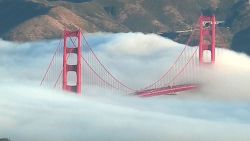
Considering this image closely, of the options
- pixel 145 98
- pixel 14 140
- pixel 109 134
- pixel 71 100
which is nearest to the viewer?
pixel 14 140

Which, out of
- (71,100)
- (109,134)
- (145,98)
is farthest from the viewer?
(145,98)

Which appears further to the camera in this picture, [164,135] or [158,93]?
[158,93]

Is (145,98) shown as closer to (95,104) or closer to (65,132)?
(95,104)

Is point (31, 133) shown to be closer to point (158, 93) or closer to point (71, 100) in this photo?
point (71, 100)

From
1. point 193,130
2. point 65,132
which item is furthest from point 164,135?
point 65,132

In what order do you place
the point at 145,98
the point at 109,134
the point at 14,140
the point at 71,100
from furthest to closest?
the point at 145,98, the point at 71,100, the point at 109,134, the point at 14,140

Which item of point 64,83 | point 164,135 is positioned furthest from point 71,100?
point 164,135

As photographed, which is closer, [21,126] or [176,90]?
[21,126]

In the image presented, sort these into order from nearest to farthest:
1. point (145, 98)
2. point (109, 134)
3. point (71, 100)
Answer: point (109, 134), point (71, 100), point (145, 98)
